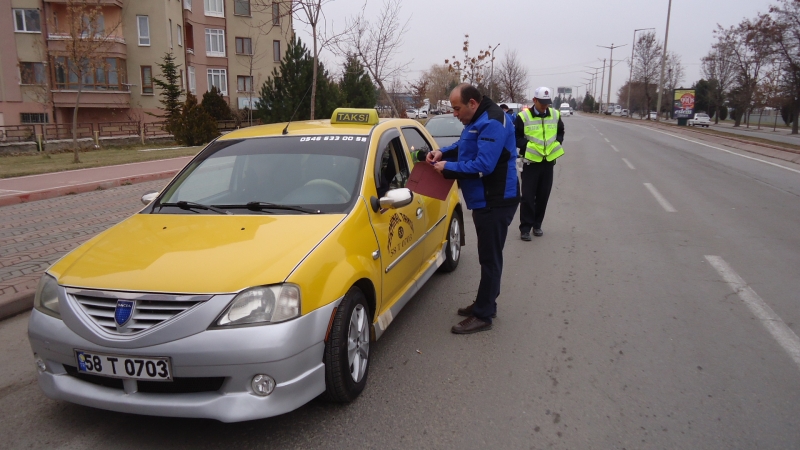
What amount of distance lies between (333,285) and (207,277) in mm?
673

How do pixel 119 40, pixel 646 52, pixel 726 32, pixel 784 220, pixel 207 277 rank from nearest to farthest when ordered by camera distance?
pixel 207 277
pixel 784 220
pixel 119 40
pixel 726 32
pixel 646 52

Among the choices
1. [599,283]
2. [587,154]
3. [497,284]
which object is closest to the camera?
[497,284]

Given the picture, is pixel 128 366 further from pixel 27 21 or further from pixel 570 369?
pixel 27 21

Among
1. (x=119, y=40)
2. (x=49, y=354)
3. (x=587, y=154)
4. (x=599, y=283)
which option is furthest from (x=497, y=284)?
(x=119, y=40)

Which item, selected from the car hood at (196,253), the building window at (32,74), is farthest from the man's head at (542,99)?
the building window at (32,74)

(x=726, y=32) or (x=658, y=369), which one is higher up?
(x=726, y=32)

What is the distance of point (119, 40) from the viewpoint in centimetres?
3519

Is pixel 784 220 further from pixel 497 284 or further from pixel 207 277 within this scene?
pixel 207 277

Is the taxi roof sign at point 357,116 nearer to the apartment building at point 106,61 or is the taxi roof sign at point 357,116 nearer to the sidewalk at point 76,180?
the sidewalk at point 76,180

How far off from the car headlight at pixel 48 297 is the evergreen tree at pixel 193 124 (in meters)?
23.4

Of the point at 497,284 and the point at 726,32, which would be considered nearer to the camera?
the point at 497,284

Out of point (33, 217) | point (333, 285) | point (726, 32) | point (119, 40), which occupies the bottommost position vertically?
point (33, 217)

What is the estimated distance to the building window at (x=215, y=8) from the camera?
1753 inches

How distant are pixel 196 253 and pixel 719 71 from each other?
73458mm
